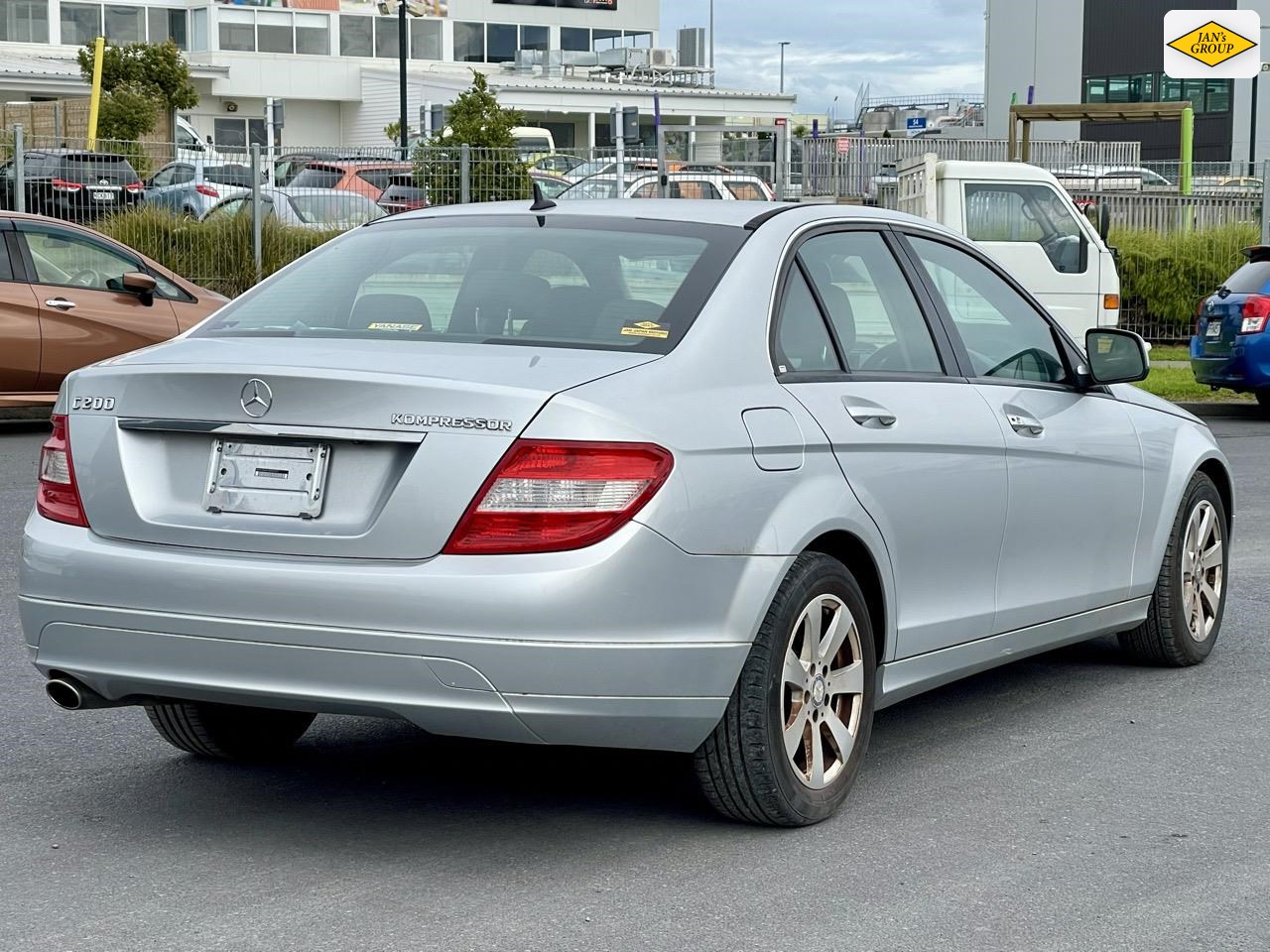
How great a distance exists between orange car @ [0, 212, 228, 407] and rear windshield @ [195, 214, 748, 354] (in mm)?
9384

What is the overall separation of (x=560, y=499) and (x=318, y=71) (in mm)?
71108

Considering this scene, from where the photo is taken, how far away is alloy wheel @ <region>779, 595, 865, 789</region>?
4.54 metres

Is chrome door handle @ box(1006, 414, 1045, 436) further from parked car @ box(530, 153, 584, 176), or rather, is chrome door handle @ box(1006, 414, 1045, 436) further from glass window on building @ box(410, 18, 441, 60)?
glass window on building @ box(410, 18, 441, 60)

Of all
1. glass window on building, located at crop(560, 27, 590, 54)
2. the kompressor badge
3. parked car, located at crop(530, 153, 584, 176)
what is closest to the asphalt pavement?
the kompressor badge

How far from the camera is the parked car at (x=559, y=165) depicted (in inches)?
1036

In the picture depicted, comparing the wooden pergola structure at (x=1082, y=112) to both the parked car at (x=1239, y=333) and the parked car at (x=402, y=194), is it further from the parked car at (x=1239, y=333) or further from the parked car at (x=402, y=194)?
the parked car at (x=1239, y=333)

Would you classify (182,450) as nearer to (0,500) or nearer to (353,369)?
(353,369)

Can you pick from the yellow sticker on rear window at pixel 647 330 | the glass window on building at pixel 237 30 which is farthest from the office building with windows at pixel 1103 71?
the yellow sticker on rear window at pixel 647 330

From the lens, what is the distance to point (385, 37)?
7556cm

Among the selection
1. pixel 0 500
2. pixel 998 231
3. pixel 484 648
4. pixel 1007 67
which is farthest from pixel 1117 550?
pixel 1007 67

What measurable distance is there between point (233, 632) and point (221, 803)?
0.91m

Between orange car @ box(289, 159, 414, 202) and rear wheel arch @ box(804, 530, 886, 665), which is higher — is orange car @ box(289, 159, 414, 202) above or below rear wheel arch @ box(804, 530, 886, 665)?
above

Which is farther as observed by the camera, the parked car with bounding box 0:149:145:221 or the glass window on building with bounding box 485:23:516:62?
the glass window on building with bounding box 485:23:516:62

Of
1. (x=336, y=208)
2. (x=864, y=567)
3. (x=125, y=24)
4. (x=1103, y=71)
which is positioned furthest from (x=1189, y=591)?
(x=1103, y=71)
